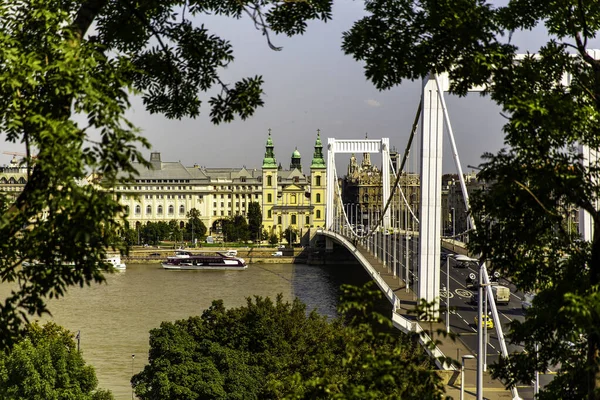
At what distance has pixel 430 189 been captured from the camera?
23.5m

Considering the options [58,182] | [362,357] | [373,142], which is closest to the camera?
[58,182]

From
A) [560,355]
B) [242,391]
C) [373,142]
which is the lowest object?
[242,391]

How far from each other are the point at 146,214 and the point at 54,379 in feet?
273

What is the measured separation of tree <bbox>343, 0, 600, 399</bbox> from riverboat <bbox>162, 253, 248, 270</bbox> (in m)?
59.1

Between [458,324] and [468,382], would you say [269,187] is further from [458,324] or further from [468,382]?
[468,382]

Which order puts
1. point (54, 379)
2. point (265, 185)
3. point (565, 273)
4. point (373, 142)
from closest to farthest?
point (565, 273) → point (54, 379) → point (373, 142) → point (265, 185)

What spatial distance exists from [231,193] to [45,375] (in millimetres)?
85256

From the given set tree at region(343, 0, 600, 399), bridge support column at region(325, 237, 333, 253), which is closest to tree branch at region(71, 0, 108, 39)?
tree at region(343, 0, 600, 399)

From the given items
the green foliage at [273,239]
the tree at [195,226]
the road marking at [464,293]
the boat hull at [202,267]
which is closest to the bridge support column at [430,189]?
the road marking at [464,293]

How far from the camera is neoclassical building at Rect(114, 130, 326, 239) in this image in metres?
90.6

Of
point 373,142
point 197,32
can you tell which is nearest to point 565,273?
point 197,32

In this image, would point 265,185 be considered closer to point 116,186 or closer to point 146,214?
point 146,214

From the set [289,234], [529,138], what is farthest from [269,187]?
[529,138]

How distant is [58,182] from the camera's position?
371cm
